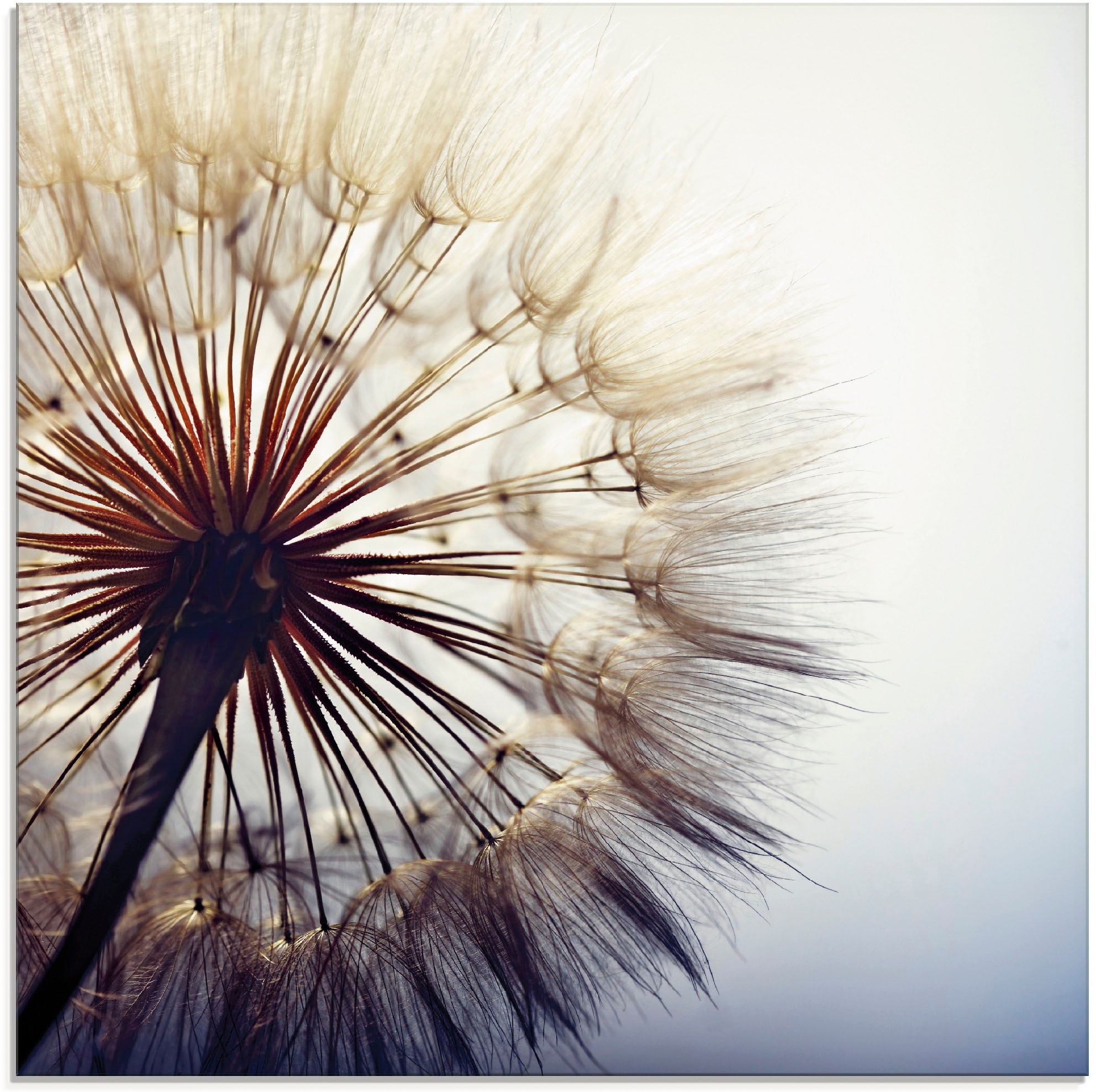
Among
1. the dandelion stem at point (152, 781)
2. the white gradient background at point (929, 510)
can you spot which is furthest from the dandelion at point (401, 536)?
the white gradient background at point (929, 510)

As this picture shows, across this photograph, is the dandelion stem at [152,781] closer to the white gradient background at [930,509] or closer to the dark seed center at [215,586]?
the dark seed center at [215,586]

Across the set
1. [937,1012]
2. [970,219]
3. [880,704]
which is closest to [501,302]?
[970,219]

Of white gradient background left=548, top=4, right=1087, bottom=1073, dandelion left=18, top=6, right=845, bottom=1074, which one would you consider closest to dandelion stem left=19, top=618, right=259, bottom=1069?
dandelion left=18, top=6, right=845, bottom=1074

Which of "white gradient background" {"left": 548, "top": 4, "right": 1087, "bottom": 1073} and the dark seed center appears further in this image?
"white gradient background" {"left": 548, "top": 4, "right": 1087, "bottom": 1073}

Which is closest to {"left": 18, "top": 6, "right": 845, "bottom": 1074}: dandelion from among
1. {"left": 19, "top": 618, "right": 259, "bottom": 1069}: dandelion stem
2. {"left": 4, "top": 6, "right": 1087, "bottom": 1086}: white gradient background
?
{"left": 19, "top": 618, "right": 259, "bottom": 1069}: dandelion stem

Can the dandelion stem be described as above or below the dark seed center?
below

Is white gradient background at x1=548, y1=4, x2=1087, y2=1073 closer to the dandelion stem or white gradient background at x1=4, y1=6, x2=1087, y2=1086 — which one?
white gradient background at x1=4, y1=6, x2=1087, y2=1086

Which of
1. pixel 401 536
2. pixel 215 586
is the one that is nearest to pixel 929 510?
pixel 401 536

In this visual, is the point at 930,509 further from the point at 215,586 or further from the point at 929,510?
the point at 215,586
